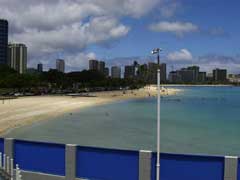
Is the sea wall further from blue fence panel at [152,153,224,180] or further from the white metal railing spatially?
the white metal railing

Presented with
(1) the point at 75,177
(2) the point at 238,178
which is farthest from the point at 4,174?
(2) the point at 238,178

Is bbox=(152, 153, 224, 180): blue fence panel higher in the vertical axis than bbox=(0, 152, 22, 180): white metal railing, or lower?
higher

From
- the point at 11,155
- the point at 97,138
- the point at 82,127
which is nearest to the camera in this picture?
the point at 11,155

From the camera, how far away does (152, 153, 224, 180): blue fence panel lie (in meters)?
12.8

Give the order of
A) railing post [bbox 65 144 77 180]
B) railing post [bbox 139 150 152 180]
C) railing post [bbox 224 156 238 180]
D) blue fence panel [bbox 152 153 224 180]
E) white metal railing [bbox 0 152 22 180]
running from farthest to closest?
1. white metal railing [bbox 0 152 22 180]
2. railing post [bbox 65 144 77 180]
3. railing post [bbox 139 150 152 180]
4. blue fence panel [bbox 152 153 224 180]
5. railing post [bbox 224 156 238 180]

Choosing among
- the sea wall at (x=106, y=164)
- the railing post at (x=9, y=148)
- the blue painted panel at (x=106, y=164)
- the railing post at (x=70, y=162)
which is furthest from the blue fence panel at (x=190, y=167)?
the railing post at (x=9, y=148)

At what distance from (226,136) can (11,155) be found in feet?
135

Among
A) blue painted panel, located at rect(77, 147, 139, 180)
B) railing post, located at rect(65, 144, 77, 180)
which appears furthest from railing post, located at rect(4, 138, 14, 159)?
blue painted panel, located at rect(77, 147, 139, 180)

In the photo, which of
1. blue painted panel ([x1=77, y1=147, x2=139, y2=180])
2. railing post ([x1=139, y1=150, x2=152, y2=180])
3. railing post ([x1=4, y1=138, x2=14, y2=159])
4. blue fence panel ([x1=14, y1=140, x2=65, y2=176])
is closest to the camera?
railing post ([x1=139, y1=150, x2=152, y2=180])

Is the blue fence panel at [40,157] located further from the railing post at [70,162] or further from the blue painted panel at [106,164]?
the blue painted panel at [106,164]

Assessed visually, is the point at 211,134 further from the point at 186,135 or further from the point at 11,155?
the point at 11,155

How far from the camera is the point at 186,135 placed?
169 feet

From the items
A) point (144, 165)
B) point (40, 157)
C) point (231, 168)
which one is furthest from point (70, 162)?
point (231, 168)

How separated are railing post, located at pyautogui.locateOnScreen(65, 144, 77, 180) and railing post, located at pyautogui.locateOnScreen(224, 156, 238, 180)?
15.1 feet
